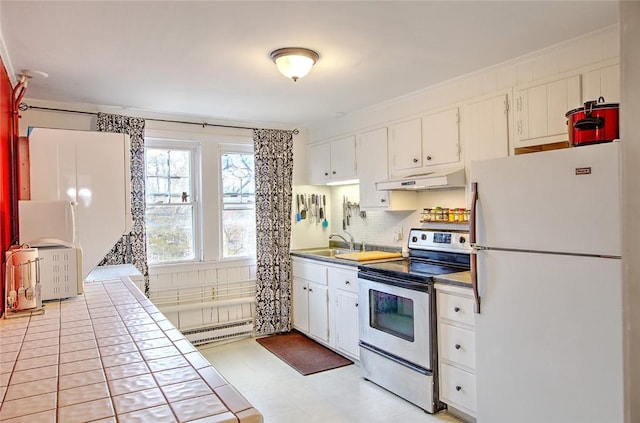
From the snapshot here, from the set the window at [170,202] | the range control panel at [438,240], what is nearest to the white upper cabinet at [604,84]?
the range control panel at [438,240]

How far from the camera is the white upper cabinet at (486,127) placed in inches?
110

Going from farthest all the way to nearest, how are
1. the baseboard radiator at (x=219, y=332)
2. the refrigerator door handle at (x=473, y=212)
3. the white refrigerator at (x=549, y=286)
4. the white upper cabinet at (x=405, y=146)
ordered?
the baseboard radiator at (x=219, y=332) < the white upper cabinet at (x=405, y=146) < the refrigerator door handle at (x=473, y=212) < the white refrigerator at (x=549, y=286)

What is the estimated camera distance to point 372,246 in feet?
13.9

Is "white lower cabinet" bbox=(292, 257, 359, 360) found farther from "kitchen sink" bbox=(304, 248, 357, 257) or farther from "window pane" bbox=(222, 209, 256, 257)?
"window pane" bbox=(222, 209, 256, 257)

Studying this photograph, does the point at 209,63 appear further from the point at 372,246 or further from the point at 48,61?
the point at 372,246

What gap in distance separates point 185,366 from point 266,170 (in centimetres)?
341

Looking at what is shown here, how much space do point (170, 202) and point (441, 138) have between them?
269cm

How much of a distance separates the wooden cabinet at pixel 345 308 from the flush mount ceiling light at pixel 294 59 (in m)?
1.78

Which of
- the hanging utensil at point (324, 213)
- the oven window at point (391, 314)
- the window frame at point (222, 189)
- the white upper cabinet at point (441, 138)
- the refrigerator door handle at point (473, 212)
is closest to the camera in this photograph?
the refrigerator door handle at point (473, 212)

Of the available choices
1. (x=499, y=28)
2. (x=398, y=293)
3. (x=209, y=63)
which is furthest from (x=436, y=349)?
(x=209, y=63)

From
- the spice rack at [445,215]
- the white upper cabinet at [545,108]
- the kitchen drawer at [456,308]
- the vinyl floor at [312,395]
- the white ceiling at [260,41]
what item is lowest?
the vinyl floor at [312,395]

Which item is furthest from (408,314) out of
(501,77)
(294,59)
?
(294,59)

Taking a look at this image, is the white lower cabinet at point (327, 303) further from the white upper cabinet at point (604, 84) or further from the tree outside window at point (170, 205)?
the white upper cabinet at point (604, 84)

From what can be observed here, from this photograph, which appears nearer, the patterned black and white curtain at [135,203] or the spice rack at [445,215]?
the spice rack at [445,215]
